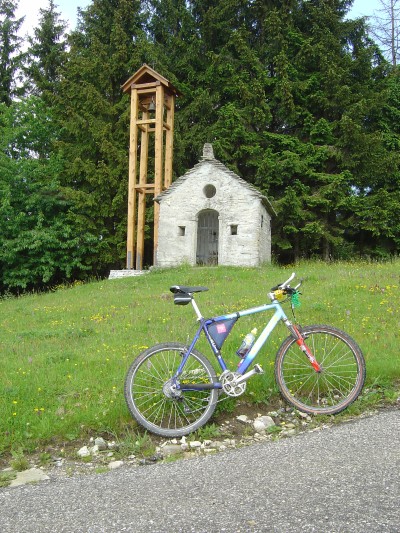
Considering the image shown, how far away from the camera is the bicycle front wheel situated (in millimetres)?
4500

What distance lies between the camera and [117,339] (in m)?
7.17

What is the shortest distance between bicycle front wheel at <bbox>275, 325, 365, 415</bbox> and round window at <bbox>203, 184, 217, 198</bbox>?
45.7 feet

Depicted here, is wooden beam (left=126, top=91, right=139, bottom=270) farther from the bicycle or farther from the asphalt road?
the asphalt road

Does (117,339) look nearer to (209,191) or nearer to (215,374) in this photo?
(215,374)

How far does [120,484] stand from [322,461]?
1.44 metres

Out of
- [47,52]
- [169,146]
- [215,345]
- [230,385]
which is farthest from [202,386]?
[47,52]

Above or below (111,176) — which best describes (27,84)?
above

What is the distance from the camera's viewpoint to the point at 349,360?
4.56m

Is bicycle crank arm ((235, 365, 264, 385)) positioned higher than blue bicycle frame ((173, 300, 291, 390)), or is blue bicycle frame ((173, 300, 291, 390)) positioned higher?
blue bicycle frame ((173, 300, 291, 390))

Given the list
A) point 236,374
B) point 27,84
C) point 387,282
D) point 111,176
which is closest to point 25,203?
point 111,176

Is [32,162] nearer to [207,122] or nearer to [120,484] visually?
[207,122]

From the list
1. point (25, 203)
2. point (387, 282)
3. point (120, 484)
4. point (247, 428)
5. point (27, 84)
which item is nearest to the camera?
point (120, 484)

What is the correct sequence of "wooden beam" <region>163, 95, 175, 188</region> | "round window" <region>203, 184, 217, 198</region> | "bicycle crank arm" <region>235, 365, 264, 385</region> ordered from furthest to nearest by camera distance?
"wooden beam" <region>163, 95, 175, 188</region>
"round window" <region>203, 184, 217, 198</region>
"bicycle crank arm" <region>235, 365, 264, 385</region>

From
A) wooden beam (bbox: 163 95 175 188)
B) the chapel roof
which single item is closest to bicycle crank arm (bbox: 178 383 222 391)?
the chapel roof
